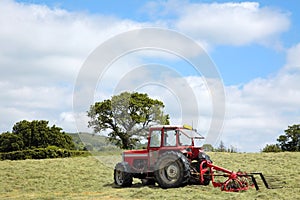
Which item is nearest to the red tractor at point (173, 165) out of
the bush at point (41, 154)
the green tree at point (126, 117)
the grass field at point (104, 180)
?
the grass field at point (104, 180)

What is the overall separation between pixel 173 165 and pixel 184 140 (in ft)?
4.01

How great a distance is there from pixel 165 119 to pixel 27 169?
49.5ft

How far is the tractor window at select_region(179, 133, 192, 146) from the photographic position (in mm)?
14406

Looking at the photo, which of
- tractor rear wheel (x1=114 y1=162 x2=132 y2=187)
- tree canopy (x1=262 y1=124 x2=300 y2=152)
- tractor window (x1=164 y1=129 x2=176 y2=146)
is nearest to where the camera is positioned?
tractor window (x1=164 y1=129 x2=176 y2=146)

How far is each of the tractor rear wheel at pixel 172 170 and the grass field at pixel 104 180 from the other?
0.32m

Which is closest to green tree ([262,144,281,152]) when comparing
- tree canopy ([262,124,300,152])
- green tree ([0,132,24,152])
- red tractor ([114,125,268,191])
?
tree canopy ([262,124,300,152])

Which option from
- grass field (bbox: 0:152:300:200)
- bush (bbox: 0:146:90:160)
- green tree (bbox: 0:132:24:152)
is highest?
green tree (bbox: 0:132:24:152)

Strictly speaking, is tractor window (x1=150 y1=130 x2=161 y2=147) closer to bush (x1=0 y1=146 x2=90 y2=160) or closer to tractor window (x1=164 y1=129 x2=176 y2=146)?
tractor window (x1=164 y1=129 x2=176 y2=146)

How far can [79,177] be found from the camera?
17.7 metres

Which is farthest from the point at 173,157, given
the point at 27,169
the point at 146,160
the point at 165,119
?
the point at 165,119

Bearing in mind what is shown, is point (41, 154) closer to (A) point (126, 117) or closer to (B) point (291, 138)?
(A) point (126, 117)

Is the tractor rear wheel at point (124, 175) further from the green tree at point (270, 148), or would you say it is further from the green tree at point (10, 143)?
the green tree at point (10, 143)

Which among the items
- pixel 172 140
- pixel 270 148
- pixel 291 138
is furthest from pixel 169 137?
pixel 291 138

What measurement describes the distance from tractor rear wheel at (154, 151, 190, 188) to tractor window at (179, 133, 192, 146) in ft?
2.67
